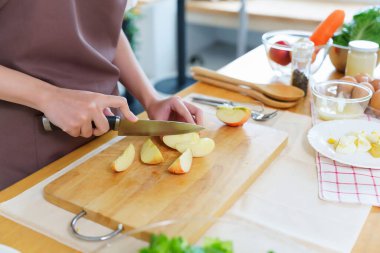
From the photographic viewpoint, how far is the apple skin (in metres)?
1.34

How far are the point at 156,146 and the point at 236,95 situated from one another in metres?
0.40

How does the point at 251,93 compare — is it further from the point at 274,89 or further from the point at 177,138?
the point at 177,138

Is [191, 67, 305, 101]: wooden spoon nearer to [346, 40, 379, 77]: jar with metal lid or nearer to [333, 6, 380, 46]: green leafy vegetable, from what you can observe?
[346, 40, 379, 77]: jar with metal lid

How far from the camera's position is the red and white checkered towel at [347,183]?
820 millimetres

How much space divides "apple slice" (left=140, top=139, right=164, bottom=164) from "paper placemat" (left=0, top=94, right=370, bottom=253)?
0.15 meters

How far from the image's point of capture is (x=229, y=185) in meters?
0.82

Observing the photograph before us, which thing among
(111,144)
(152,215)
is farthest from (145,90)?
(152,215)

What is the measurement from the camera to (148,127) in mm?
953

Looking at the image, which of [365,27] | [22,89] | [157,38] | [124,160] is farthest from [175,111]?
[157,38]

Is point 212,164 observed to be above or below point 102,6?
below

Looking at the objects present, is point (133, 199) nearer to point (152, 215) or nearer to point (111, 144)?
point (152, 215)

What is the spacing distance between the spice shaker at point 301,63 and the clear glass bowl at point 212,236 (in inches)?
27.7

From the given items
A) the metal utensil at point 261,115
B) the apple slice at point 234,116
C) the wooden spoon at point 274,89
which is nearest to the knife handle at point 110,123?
the apple slice at point 234,116

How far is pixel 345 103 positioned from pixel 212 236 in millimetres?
588
